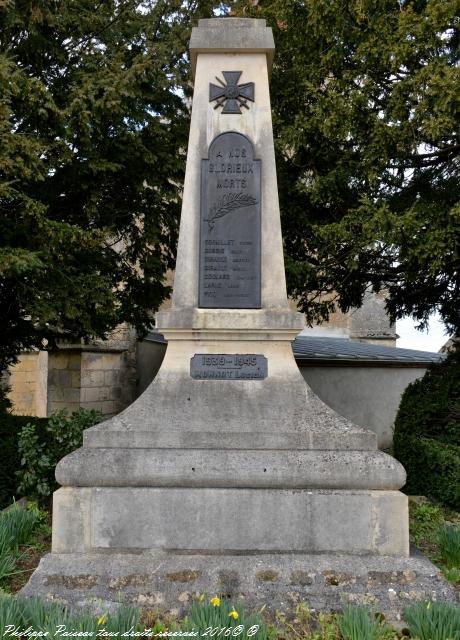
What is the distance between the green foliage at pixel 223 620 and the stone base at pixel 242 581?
0.50 metres

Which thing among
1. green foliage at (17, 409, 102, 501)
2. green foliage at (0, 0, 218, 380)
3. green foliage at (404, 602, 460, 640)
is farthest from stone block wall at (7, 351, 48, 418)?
green foliage at (404, 602, 460, 640)

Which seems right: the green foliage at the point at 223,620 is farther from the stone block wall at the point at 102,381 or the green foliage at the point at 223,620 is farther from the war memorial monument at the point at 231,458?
the stone block wall at the point at 102,381

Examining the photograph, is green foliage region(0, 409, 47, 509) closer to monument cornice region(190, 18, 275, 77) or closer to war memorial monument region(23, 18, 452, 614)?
war memorial monument region(23, 18, 452, 614)

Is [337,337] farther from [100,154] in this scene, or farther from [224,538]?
[224,538]

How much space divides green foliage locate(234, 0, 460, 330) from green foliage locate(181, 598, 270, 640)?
15.4 feet

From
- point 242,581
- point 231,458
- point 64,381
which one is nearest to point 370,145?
point 231,458

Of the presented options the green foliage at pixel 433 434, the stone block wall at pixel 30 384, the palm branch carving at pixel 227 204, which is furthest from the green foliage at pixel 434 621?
the stone block wall at pixel 30 384

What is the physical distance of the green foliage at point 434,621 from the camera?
2.77 meters

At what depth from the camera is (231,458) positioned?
3926 millimetres

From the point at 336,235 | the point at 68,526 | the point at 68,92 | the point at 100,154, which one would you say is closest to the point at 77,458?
the point at 68,526

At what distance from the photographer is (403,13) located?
6395 millimetres

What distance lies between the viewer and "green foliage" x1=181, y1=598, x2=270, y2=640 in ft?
9.05

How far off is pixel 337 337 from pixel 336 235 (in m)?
12.0

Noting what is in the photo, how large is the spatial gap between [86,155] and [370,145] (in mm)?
3625
